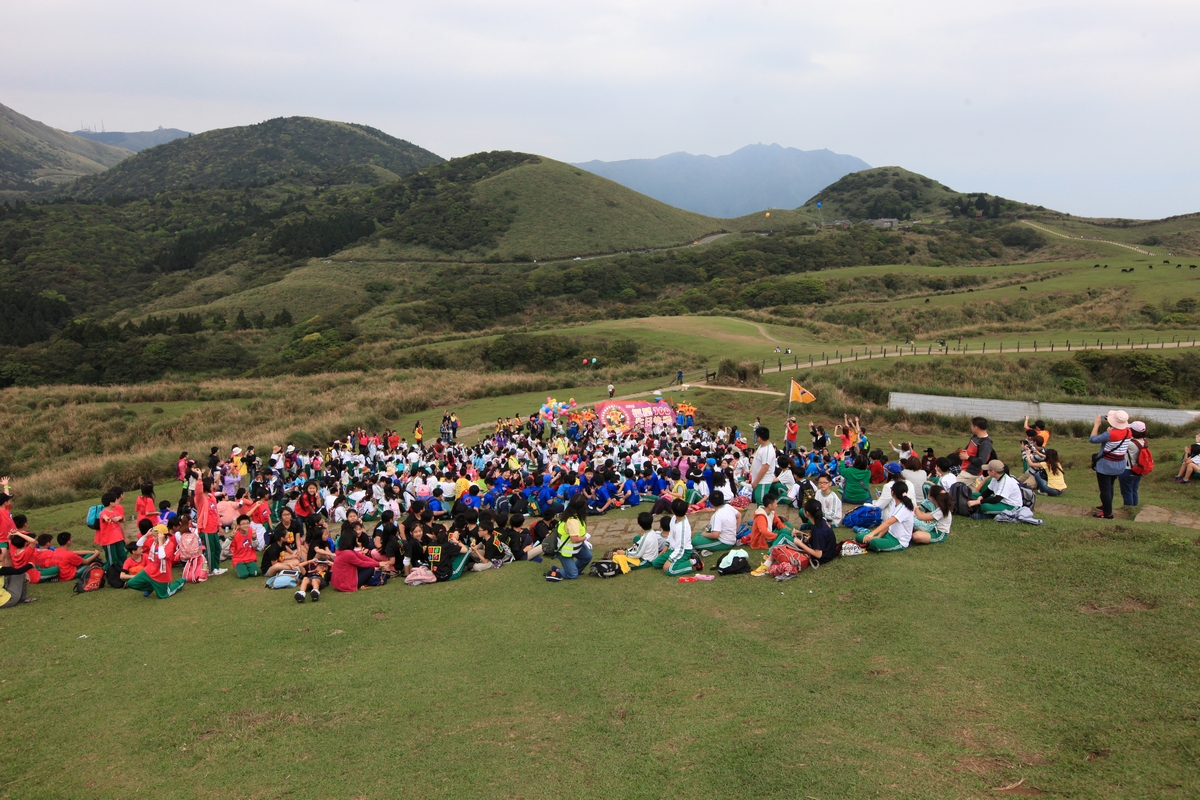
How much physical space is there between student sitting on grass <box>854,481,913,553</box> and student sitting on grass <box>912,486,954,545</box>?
187 millimetres

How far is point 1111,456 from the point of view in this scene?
31.0 feet

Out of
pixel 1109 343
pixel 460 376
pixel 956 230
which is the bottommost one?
pixel 460 376

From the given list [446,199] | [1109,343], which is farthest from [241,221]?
[1109,343]

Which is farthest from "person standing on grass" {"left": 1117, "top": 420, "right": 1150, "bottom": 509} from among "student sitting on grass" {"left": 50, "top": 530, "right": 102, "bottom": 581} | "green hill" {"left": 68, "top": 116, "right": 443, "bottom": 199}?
"green hill" {"left": 68, "top": 116, "right": 443, "bottom": 199}

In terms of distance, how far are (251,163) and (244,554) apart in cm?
19469

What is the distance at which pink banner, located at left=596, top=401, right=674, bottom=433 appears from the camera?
802 inches

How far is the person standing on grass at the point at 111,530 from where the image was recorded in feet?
31.6

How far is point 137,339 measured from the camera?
53438 mm

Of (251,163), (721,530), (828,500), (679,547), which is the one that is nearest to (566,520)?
(679,547)

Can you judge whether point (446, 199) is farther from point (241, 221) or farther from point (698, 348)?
point (698, 348)

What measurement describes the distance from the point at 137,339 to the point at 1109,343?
64926 mm

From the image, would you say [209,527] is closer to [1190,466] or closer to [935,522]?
[935,522]

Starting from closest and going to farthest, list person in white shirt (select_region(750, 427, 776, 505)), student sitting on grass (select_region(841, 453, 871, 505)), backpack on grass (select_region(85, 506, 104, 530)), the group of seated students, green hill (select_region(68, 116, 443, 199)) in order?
the group of seated students < backpack on grass (select_region(85, 506, 104, 530)) < student sitting on grass (select_region(841, 453, 871, 505)) < person in white shirt (select_region(750, 427, 776, 505)) < green hill (select_region(68, 116, 443, 199))

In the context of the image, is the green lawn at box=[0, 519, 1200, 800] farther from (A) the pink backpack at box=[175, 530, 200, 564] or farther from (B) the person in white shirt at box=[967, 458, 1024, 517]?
(A) the pink backpack at box=[175, 530, 200, 564]
